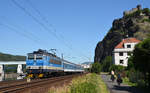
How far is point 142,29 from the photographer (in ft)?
290

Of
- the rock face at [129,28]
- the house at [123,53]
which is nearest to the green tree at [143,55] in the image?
the house at [123,53]

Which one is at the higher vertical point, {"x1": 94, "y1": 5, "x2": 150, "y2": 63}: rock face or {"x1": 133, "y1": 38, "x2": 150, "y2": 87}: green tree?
{"x1": 94, "y1": 5, "x2": 150, "y2": 63}: rock face

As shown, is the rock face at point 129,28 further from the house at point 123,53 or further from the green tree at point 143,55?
the green tree at point 143,55

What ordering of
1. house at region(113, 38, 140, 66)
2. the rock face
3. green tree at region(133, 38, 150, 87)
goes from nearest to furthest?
1. green tree at region(133, 38, 150, 87)
2. house at region(113, 38, 140, 66)
3. the rock face

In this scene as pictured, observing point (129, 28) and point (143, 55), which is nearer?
point (143, 55)

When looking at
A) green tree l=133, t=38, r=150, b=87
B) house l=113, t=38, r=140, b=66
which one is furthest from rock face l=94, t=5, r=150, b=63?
green tree l=133, t=38, r=150, b=87

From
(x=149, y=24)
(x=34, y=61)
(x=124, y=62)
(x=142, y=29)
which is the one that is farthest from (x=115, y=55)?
(x=34, y=61)

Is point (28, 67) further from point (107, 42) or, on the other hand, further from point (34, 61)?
point (107, 42)

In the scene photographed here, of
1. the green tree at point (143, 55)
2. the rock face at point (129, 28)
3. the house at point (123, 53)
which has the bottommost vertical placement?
the green tree at point (143, 55)

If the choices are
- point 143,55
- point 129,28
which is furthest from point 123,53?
point 143,55

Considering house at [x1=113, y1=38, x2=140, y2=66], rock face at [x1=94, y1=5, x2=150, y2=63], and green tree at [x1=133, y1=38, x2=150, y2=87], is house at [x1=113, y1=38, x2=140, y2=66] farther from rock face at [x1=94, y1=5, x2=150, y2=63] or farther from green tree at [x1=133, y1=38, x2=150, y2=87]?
green tree at [x1=133, y1=38, x2=150, y2=87]

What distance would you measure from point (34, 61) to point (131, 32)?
74.4m

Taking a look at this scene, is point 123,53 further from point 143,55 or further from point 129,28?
point 143,55

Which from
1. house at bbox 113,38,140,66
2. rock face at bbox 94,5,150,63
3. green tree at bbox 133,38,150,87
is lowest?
green tree at bbox 133,38,150,87
